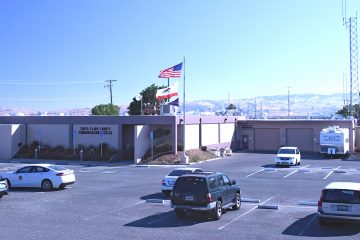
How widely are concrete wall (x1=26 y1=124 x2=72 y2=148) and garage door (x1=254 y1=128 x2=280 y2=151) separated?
87.7 feet

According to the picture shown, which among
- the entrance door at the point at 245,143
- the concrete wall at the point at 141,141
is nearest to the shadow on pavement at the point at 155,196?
the concrete wall at the point at 141,141

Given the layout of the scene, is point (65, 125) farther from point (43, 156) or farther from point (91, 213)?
point (91, 213)

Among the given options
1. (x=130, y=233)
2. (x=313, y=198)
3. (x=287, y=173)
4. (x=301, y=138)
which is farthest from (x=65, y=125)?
(x=130, y=233)

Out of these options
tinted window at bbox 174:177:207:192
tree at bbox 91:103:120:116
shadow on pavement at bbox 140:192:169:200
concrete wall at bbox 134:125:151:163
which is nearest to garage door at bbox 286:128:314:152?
concrete wall at bbox 134:125:151:163

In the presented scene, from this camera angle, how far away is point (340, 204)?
1611 centimetres

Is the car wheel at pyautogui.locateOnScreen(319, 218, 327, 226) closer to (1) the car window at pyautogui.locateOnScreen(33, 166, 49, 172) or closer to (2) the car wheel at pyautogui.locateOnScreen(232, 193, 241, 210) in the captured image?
(2) the car wheel at pyautogui.locateOnScreen(232, 193, 241, 210)

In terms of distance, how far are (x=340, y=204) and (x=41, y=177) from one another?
16.9 m

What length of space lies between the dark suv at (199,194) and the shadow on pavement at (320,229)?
2849 mm

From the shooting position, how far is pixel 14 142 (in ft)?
172

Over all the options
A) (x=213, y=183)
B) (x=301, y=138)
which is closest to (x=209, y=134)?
(x=301, y=138)

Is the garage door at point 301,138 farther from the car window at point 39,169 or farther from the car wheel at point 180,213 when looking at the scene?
the car wheel at point 180,213

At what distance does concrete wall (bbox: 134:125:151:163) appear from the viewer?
1848 inches

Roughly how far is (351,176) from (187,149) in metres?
19.9

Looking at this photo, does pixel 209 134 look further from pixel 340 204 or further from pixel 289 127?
pixel 340 204
